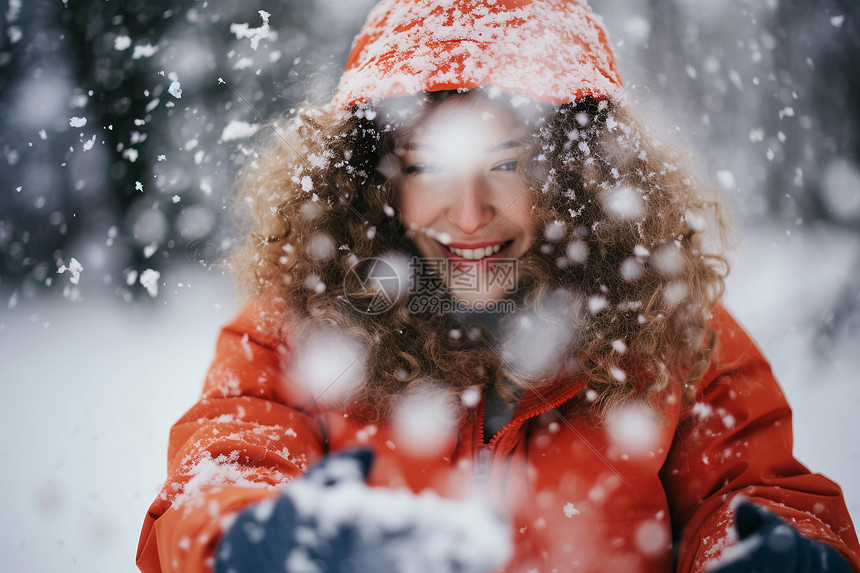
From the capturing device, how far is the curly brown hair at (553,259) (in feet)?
3.79

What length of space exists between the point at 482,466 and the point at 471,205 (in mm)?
508

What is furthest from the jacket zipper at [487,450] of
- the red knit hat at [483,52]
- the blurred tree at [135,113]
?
the blurred tree at [135,113]

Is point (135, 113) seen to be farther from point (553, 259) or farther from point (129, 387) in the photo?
point (553, 259)

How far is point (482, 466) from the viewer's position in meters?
1.08

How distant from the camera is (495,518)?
1.06 metres

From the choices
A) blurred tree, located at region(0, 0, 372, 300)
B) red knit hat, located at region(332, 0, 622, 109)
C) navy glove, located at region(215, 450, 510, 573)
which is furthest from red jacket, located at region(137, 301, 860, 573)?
blurred tree, located at region(0, 0, 372, 300)

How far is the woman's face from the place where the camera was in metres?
1.07

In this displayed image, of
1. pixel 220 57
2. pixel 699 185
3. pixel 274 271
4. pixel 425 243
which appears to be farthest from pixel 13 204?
pixel 699 185

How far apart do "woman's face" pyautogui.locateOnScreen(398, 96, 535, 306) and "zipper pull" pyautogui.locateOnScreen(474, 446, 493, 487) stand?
32 cm

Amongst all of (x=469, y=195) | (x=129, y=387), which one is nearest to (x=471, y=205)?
A: (x=469, y=195)

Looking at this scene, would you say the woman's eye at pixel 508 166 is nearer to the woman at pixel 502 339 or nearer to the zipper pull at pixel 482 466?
→ the woman at pixel 502 339

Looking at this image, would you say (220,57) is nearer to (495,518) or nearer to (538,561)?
(495,518)

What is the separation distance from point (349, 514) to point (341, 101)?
0.76 m

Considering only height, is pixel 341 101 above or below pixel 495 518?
above
